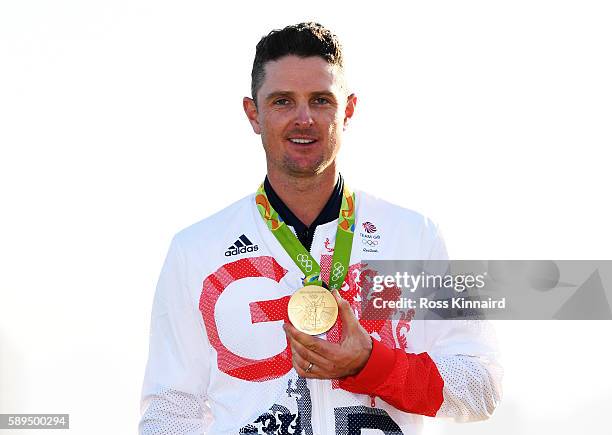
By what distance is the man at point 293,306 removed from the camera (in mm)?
5562

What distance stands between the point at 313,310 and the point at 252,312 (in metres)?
0.42

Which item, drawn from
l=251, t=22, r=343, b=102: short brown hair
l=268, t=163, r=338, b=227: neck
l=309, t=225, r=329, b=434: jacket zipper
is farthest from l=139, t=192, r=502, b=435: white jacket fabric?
l=251, t=22, r=343, b=102: short brown hair

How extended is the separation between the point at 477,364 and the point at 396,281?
0.58 m

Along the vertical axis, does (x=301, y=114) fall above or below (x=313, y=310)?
above

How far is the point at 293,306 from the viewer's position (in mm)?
5523

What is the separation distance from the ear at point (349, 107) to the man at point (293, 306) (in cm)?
1

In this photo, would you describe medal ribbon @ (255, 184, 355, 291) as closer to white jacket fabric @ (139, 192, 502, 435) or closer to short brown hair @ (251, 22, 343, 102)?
white jacket fabric @ (139, 192, 502, 435)

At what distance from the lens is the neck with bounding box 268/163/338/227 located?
6004 mm

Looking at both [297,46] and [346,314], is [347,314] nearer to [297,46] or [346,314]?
[346,314]

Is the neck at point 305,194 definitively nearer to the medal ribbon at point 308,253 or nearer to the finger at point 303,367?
the medal ribbon at point 308,253

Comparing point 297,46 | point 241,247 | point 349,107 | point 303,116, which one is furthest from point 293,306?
point 297,46

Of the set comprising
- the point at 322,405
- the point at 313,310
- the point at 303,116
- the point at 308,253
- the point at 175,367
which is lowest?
the point at 322,405

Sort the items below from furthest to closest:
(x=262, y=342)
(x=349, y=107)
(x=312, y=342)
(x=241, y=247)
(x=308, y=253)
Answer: (x=349, y=107), (x=241, y=247), (x=308, y=253), (x=262, y=342), (x=312, y=342)

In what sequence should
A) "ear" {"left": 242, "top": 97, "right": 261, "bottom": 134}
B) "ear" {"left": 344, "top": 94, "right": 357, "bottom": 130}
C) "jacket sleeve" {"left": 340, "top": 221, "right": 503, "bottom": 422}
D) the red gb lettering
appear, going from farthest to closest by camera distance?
"ear" {"left": 242, "top": 97, "right": 261, "bottom": 134}, "ear" {"left": 344, "top": 94, "right": 357, "bottom": 130}, the red gb lettering, "jacket sleeve" {"left": 340, "top": 221, "right": 503, "bottom": 422}
